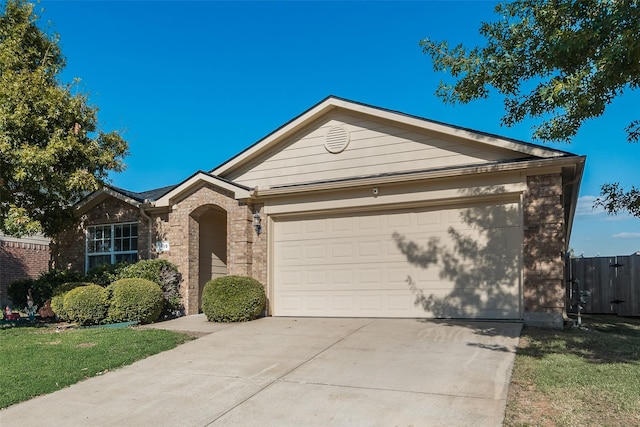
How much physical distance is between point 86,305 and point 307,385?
6962mm

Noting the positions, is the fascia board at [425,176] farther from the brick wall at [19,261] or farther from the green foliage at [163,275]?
the brick wall at [19,261]

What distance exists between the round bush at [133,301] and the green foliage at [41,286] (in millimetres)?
2723

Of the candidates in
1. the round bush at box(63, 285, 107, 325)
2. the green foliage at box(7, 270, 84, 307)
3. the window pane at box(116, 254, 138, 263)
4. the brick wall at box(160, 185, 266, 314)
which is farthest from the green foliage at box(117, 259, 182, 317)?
the green foliage at box(7, 270, 84, 307)

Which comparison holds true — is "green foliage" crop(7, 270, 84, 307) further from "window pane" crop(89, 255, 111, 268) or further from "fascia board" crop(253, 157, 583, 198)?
"fascia board" crop(253, 157, 583, 198)

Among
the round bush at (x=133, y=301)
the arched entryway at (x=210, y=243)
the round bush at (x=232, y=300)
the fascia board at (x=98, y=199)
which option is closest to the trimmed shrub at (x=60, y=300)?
the round bush at (x=133, y=301)

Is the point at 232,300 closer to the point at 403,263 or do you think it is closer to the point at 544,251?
the point at 403,263

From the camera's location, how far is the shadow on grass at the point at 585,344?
21.4 feet

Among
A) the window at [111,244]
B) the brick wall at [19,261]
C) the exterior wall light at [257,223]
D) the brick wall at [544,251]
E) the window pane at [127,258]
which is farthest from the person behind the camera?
the brick wall at [19,261]

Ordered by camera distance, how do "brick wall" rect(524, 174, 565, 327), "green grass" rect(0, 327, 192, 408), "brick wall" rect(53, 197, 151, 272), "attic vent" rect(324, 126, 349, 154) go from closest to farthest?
"green grass" rect(0, 327, 192, 408) < "brick wall" rect(524, 174, 565, 327) < "attic vent" rect(324, 126, 349, 154) < "brick wall" rect(53, 197, 151, 272)

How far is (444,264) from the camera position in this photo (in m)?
9.79

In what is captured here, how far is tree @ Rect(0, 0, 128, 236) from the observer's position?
30.5ft

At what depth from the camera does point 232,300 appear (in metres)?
10.3

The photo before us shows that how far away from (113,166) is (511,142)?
9000 mm

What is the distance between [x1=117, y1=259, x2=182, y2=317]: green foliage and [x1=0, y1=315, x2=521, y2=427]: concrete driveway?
3.71 meters
